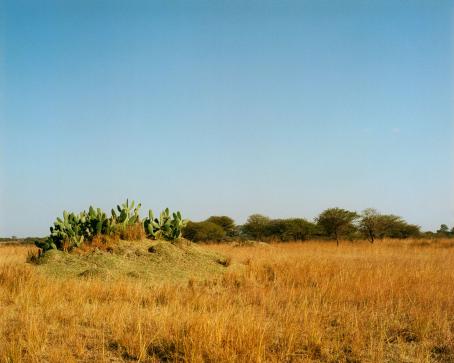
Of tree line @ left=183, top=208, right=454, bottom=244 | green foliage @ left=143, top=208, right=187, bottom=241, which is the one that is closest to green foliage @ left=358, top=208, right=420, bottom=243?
tree line @ left=183, top=208, right=454, bottom=244

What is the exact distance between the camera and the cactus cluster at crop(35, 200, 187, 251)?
11156 mm

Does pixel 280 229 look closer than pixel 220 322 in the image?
No

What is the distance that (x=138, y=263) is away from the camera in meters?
10.2

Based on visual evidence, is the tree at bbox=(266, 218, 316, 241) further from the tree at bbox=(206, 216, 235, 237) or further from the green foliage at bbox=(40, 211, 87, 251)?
the green foliage at bbox=(40, 211, 87, 251)

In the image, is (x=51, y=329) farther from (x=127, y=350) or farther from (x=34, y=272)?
(x=34, y=272)

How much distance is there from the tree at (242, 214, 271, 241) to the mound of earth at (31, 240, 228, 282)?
101 ft

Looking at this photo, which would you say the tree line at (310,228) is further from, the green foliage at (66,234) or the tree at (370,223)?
the green foliage at (66,234)

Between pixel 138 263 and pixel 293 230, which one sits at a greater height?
pixel 293 230

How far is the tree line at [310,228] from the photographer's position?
103ft

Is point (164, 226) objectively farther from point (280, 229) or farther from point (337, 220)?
point (280, 229)

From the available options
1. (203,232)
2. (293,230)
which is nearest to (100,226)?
(203,232)

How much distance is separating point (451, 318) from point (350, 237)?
3099 cm

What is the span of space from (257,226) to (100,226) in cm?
3288

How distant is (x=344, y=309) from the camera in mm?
6242
